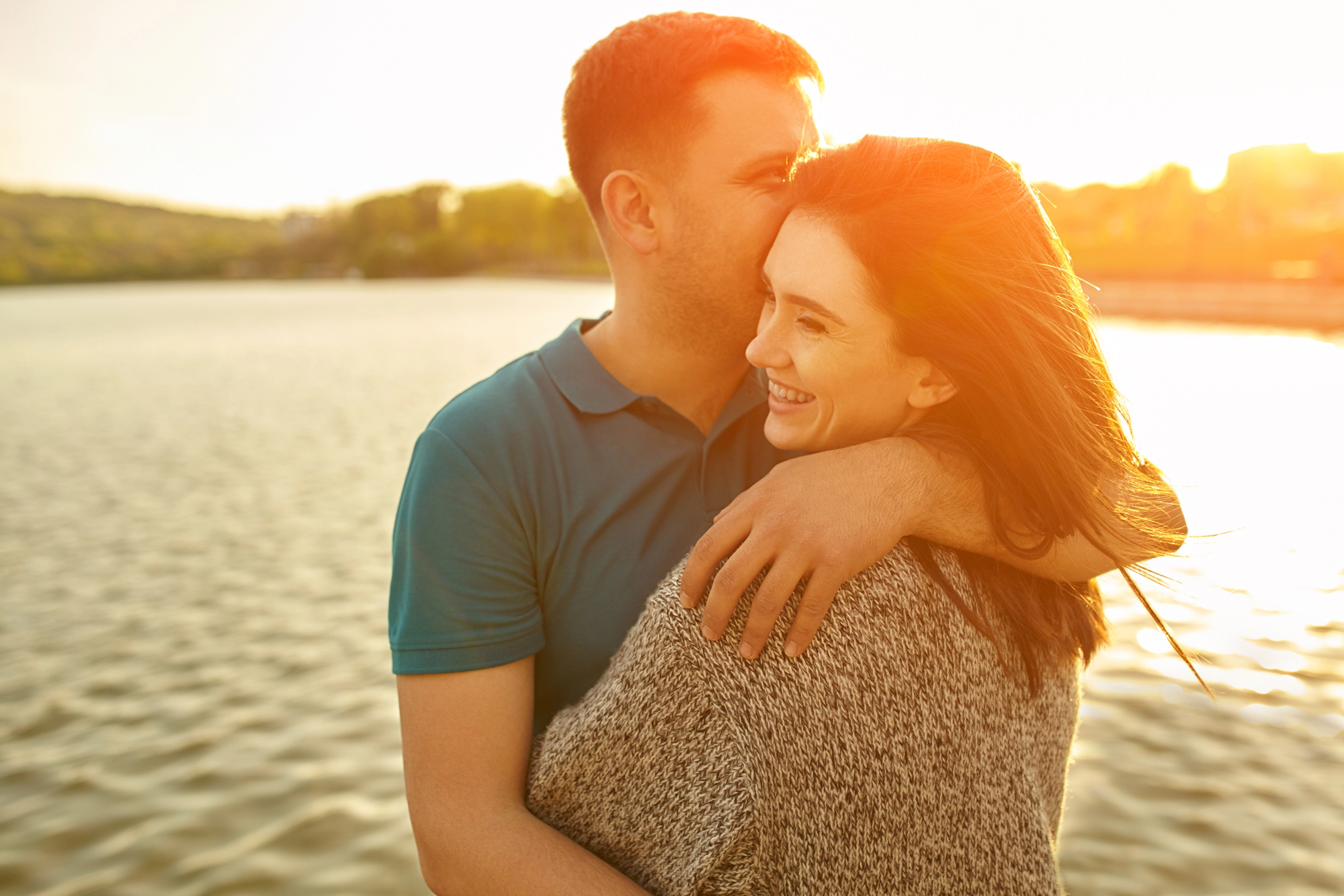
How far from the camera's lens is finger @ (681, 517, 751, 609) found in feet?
5.27

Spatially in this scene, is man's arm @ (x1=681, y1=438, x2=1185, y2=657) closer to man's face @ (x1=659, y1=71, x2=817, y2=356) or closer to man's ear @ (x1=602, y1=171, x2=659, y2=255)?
man's face @ (x1=659, y1=71, x2=817, y2=356)

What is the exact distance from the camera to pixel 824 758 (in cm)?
156

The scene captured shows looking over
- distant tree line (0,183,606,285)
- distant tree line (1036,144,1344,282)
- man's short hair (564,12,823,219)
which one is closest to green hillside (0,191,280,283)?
distant tree line (0,183,606,285)

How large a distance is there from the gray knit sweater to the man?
7cm

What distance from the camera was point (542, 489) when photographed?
2.04 meters

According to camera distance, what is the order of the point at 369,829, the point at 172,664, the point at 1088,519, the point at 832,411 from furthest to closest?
the point at 172,664, the point at 369,829, the point at 832,411, the point at 1088,519

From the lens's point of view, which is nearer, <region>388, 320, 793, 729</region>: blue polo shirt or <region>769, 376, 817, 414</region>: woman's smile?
<region>388, 320, 793, 729</region>: blue polo shirt

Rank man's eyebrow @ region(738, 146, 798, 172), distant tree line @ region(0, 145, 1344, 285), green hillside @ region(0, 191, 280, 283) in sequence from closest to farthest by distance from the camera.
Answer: man's eyebrow @ region(738, 146, 798, 172) < distant tree line @ region(0, 145, 1344, 285) < green hillside @ region(0, 191, 280, 283)

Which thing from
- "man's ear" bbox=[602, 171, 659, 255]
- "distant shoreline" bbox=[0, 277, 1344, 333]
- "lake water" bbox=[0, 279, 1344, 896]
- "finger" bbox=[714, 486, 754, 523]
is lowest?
"lake water" bbox=[0, 279, 1344, 896]

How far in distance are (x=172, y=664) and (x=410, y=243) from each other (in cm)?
14663

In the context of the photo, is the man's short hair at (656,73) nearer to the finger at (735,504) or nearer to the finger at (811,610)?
the finger at (735,504)

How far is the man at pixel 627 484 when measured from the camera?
1.69 meters

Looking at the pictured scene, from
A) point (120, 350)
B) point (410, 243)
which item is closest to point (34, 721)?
point (120, 350)

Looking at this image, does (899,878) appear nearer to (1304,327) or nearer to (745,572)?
(745,572)
